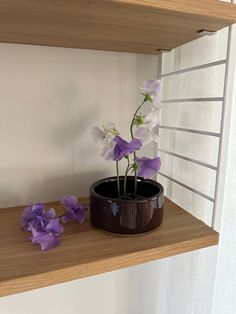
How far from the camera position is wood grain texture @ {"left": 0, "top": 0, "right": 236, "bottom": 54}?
36 cm

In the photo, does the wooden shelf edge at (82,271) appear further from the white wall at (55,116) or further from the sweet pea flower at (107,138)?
the white wall at (55,116)

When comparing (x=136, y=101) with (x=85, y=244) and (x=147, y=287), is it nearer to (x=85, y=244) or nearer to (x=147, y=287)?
(x=85, y=244)

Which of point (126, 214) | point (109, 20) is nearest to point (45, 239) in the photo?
point (126, 214)

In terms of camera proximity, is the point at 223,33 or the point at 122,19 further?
the point at 223,33

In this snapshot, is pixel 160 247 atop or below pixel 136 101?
below

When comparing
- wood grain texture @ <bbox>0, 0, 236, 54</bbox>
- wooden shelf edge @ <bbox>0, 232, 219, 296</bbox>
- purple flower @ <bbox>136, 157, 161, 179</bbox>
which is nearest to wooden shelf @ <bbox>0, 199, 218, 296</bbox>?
wooden shelf edge @ <bbox>0, 232, 219, 296</bbox>

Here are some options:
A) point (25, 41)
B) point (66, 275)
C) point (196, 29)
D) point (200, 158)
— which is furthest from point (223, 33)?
point (66, 275)

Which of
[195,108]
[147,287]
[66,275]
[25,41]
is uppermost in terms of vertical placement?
[25,41]

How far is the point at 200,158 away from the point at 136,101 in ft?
0.67

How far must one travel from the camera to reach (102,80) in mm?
617

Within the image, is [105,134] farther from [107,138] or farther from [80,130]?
[80,130]

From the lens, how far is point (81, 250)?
42 cm

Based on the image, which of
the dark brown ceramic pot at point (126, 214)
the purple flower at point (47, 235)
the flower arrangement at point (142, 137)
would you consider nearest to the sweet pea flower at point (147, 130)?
the flower arrangement at point (142, 137)

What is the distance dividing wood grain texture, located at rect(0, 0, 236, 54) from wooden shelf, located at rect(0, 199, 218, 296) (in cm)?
35
